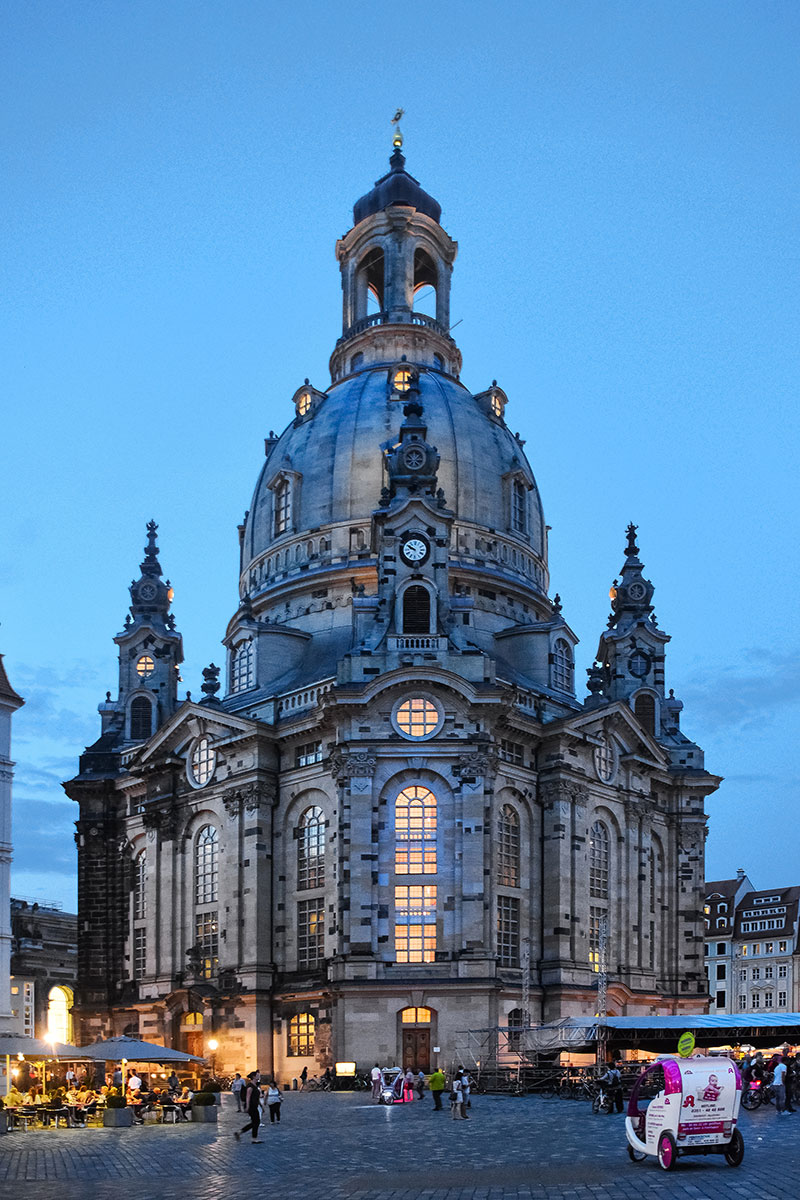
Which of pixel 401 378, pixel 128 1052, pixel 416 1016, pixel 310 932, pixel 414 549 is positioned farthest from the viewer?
pixel 401 378

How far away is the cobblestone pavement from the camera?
26.7 m

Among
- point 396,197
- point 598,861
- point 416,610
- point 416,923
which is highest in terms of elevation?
point 396,197

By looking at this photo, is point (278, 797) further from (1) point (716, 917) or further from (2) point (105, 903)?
(1) point (716, 917)

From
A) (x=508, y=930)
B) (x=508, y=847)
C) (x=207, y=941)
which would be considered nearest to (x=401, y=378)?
(x=508, y=847)

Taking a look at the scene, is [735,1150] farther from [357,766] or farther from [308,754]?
[308,754]

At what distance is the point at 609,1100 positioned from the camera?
164ft

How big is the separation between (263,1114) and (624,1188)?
95.8ft

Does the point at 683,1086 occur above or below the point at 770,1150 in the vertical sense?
above

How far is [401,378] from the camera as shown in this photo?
319 feet

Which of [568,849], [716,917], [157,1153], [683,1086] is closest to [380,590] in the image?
[568,849]

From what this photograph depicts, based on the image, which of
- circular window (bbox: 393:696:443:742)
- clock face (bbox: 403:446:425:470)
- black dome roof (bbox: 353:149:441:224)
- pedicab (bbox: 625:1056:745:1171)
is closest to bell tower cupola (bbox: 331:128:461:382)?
black dome roof (bbox: 353:149:441:224)

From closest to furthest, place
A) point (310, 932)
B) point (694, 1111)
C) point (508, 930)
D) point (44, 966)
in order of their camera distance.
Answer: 1. point (694, 1111)
2. point (508, 930)
3. point (310, 932)
4. point (44, 966)

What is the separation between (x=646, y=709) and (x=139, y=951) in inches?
1469

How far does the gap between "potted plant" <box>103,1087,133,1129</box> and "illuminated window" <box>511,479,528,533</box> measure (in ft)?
177
